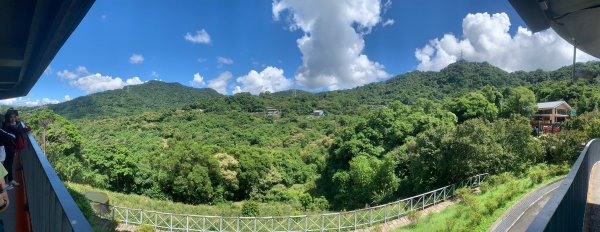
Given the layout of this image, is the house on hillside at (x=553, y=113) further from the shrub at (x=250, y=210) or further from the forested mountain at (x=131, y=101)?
the forested mountain at (x=131, y=101)

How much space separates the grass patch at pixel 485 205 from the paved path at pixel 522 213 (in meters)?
0.26


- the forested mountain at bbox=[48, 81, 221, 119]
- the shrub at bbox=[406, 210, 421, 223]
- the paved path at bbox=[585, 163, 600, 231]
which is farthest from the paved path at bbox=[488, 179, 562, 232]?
the forested mountain at bbox=[48, 81, 221, 119]

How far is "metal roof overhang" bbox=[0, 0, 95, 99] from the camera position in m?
4.80

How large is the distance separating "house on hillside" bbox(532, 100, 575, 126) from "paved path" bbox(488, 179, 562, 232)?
94.4ft

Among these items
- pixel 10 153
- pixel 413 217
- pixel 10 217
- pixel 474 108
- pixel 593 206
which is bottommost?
pixel 413 217

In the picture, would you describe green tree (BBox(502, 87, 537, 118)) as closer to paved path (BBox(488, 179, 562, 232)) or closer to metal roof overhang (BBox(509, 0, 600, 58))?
paved path (BBox(488, 179, 562, 232))

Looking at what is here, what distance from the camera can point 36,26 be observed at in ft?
18.6

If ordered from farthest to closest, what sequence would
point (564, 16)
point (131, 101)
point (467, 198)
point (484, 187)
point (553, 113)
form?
point (131, 101) < point (553, 113) < point (484, 187) < point (467, 198) < point (564, 16)

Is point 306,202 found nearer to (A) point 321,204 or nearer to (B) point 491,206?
(A) point 321,204

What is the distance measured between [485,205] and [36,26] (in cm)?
1372

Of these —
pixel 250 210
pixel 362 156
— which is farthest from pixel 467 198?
pixel 250 210

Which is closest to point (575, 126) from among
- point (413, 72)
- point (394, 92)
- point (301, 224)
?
point (301, 224)

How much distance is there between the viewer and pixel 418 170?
2000 cm

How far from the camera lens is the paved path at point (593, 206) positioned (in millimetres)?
5505
